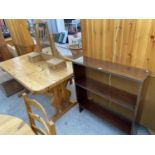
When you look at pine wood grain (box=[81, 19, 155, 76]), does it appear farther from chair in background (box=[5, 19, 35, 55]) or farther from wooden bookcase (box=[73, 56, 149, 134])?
chair in background (box=[5, 19, 35, 55])

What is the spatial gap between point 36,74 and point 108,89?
1.12 meters

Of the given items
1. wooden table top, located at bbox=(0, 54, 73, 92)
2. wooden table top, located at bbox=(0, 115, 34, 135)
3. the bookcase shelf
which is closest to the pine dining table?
wooden table top, located at bbox=(0, 54, 73, 92)

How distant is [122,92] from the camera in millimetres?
1737

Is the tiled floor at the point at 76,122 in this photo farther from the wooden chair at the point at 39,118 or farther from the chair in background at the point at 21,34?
the chair in background at the point at 21,34

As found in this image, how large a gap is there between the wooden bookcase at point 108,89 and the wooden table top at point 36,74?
26cm

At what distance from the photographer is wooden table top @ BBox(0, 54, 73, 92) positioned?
1835 mm

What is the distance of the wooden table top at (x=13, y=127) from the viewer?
111 cm

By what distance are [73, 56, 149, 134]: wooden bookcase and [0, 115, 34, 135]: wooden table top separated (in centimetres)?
96

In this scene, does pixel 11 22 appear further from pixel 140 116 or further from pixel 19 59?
pixel 140 116

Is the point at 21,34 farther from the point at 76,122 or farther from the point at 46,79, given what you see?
the point at 76,122

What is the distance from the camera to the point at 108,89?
182 centimetres
